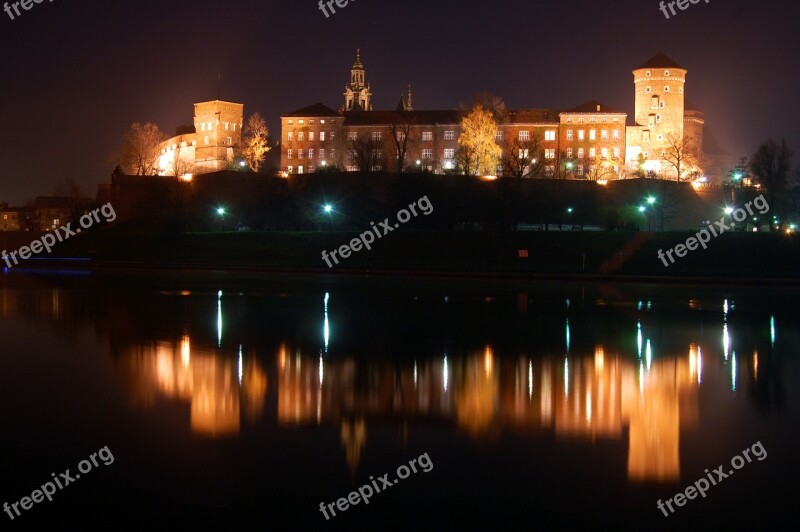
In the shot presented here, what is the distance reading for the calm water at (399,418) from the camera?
5957 millimetres

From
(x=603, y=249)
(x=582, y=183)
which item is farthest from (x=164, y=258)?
(x=582, y=183)

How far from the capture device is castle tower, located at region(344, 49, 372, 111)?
101 meters

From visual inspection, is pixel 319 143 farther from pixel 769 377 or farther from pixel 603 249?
pixel 769 377

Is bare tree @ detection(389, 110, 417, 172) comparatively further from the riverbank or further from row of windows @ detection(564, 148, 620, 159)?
the riverbank

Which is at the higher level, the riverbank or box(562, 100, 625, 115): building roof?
box(562, 100, 625, 115): building roof

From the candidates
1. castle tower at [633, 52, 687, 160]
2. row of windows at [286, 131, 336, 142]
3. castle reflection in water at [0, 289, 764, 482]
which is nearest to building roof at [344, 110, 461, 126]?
row of windows at [286, 131, 336, 142]

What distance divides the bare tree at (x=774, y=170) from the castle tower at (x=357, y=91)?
2108 inches

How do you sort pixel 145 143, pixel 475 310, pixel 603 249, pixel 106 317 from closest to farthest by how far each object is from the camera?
pixel 106 317 < pixel 475 310 < pixel 603 249 < pixel 145 143

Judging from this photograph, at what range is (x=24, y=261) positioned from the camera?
1847 inches

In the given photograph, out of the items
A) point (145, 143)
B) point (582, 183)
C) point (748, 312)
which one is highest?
point (145, 143)

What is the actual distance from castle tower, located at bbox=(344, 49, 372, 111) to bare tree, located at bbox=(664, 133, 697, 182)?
38.5m

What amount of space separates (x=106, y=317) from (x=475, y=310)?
7706mm

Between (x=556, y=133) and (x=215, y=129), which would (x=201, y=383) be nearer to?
(x=556, y=133)

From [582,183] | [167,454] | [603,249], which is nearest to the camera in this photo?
[167,454]
